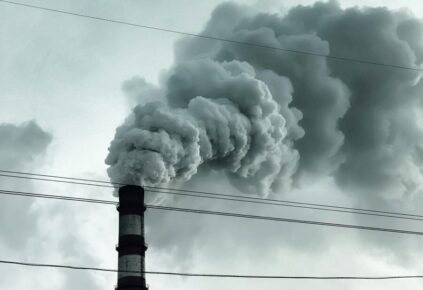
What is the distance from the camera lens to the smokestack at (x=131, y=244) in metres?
35.6

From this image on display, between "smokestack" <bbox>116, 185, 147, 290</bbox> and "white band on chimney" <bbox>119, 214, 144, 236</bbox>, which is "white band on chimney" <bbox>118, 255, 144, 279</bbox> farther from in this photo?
"white band on chimney" <bbox>119, 214, 144, 236</bbox>

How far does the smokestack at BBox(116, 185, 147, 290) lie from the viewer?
35562 millimetres

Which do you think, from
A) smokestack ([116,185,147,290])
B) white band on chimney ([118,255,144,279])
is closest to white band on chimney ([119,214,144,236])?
smokestack ([116,185,147,290])

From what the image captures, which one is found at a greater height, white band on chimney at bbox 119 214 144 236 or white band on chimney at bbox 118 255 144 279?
white band on chimney at bbox 119 214 144 236

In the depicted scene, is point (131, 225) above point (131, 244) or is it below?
above

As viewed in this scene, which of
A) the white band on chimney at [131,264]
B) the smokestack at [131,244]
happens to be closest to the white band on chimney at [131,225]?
the smokestack at [131,244]

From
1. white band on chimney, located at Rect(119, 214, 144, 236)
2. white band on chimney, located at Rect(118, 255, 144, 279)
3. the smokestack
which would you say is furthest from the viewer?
white band on chimney, located at Rect(119, 214, 144, 236)

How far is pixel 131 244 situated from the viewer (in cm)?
3622

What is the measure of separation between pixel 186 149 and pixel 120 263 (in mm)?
9507

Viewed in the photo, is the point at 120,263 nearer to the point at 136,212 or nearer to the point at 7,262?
the point at 136,212

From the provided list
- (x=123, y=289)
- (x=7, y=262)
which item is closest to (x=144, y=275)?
(x=123, y=289)

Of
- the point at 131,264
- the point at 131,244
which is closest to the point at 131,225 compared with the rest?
the point at 131,244

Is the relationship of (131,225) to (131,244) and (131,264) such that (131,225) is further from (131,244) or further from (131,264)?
(131,264)

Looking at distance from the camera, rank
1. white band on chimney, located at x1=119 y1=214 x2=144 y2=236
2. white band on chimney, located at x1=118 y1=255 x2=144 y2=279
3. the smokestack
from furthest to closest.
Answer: white band on chimney, located at x1=119 y1=214 x2=144 y2=236, white band on chimney, located at x1=118 y1=255 x2=144 y2=279, the smokestack
